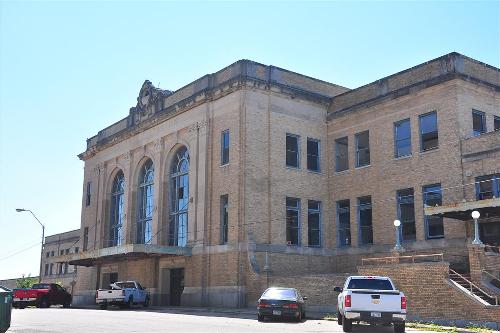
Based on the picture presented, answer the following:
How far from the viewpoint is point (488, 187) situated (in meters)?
31.2

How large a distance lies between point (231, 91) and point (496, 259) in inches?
724

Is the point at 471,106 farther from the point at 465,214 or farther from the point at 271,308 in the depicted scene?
the point at 271,308

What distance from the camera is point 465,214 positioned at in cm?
3014

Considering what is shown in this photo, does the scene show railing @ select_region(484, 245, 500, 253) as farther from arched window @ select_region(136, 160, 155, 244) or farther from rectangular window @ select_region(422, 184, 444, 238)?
arched window @ select_region(136, 160, 155, 244)

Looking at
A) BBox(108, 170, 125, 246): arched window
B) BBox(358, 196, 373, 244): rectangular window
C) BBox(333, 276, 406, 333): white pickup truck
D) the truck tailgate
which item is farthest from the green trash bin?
BBox(108, 170, 125, 246): arched window

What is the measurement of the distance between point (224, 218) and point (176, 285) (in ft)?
22.8

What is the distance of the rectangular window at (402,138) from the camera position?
35531 millimetres

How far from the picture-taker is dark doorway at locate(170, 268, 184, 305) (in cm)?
4025

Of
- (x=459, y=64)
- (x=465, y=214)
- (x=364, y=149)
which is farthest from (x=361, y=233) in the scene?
(x=459, y=64)

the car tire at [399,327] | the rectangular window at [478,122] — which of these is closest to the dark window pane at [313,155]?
the rectangular window at [478,122]

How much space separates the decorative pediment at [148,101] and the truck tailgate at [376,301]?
2811 centimetres

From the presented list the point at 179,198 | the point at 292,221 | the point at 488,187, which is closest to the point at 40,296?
the point at 179,198

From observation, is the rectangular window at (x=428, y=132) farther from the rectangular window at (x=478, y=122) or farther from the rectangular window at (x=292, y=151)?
the rectangular window at (x=292, y=151)

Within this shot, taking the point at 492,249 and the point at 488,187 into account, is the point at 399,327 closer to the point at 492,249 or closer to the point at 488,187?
the point at 492,249
